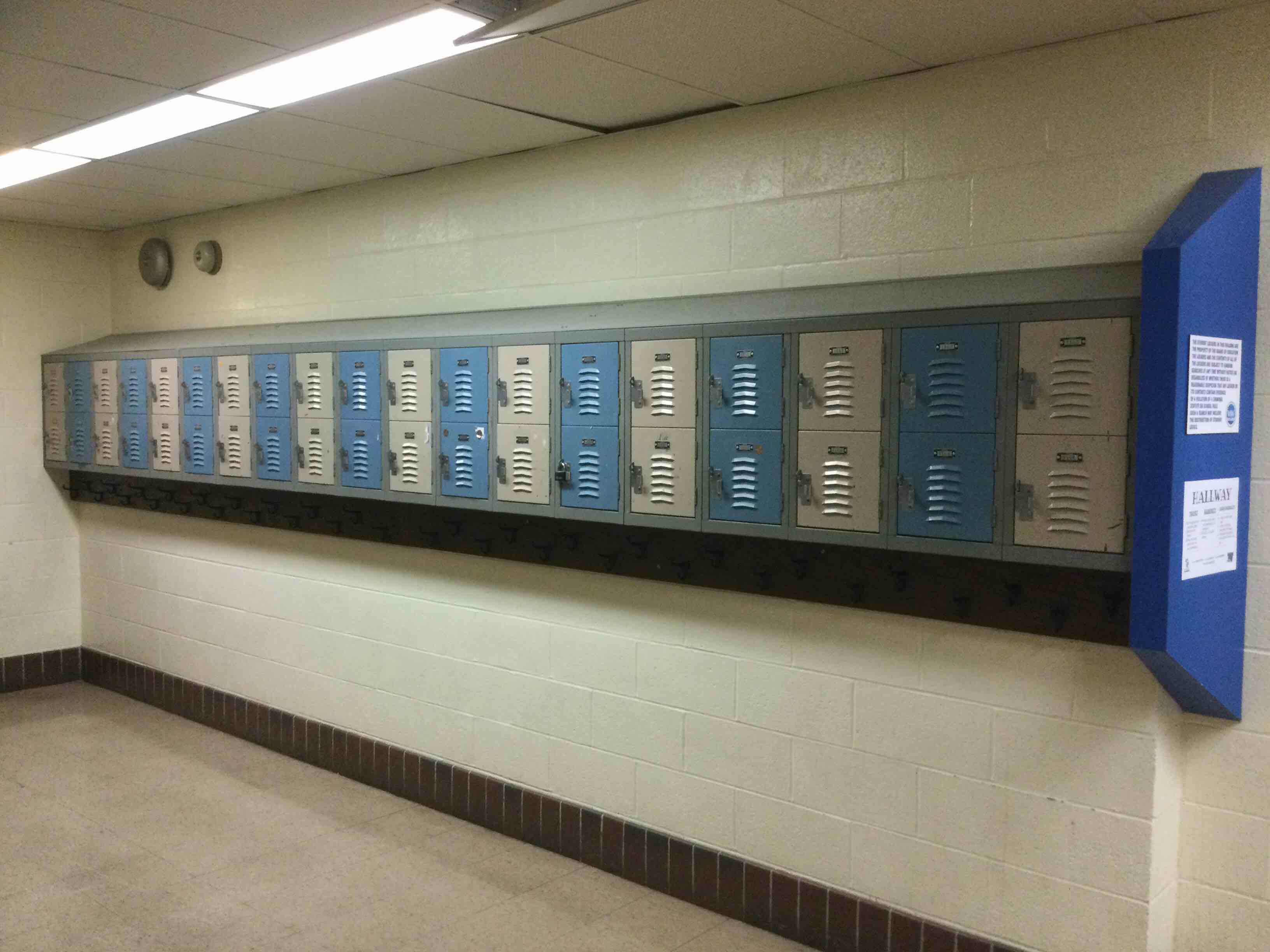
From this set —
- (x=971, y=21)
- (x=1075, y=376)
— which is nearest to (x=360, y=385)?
(x=971, y=21)

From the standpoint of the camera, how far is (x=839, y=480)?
288 cm

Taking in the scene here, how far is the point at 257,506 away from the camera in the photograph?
5051mm

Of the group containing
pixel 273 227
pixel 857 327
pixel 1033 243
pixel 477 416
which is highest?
pixel 273 227

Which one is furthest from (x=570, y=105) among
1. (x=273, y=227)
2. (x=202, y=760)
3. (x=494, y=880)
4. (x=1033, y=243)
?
(x=202, y=760)

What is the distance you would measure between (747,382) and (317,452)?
212cm

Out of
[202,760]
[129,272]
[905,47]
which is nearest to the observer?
[905,47]

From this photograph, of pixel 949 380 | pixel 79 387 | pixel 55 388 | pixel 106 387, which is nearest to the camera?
pixel 949 380

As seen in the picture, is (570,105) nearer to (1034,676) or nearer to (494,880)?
(1034,676)

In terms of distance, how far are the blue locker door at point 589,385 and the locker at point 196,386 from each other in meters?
2.24

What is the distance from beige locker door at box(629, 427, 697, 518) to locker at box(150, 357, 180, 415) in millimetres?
2836

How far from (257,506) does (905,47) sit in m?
3.58

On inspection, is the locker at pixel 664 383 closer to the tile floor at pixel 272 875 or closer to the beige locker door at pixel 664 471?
the beige locker door at pixel 664 471

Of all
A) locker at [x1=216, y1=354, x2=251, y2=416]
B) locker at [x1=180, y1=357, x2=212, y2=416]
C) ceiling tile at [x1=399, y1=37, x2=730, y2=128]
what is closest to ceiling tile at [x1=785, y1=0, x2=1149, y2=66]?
ceiling tile at [x1=399, y1=37, x2=730, y2=128]

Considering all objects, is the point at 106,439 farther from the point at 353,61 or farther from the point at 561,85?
the point at 561,85
